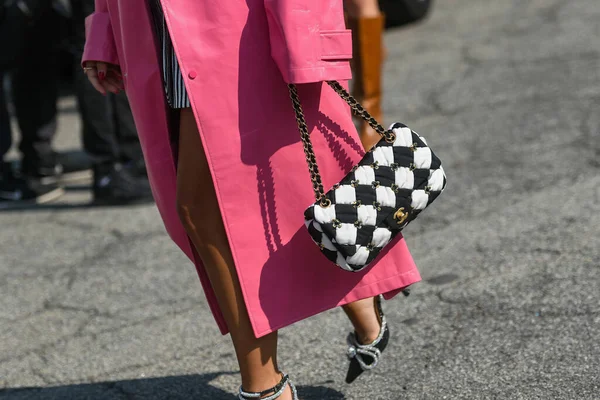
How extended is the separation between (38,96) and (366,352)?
3.40 meters

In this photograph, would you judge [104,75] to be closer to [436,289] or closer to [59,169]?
[436,289]

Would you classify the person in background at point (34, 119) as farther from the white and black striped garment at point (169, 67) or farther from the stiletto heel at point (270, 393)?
the stiletto heel at point (270, 393)

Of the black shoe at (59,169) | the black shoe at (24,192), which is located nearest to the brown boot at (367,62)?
the black shoe at (59,169)

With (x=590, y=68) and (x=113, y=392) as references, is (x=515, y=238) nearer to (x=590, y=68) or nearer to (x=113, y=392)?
(x=113, y=392)

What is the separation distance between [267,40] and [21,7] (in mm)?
3032

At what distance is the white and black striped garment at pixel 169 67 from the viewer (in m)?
2.06

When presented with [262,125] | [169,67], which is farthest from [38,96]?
[262,125]

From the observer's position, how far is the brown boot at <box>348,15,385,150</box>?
4.28m

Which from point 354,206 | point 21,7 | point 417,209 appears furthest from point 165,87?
point 21,7

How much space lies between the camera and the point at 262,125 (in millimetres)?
2072

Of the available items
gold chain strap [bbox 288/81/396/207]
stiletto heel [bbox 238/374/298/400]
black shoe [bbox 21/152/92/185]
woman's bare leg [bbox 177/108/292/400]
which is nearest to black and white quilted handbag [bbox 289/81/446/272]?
gold chain strap [bbox 288/81/396/207]

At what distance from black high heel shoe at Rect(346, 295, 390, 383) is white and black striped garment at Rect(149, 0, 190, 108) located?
0.82 m

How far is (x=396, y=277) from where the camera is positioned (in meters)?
2.22

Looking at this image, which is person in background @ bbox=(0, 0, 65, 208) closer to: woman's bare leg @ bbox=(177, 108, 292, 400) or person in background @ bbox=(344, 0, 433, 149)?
person in background @ bbox=(344, 0, 433, 149)
